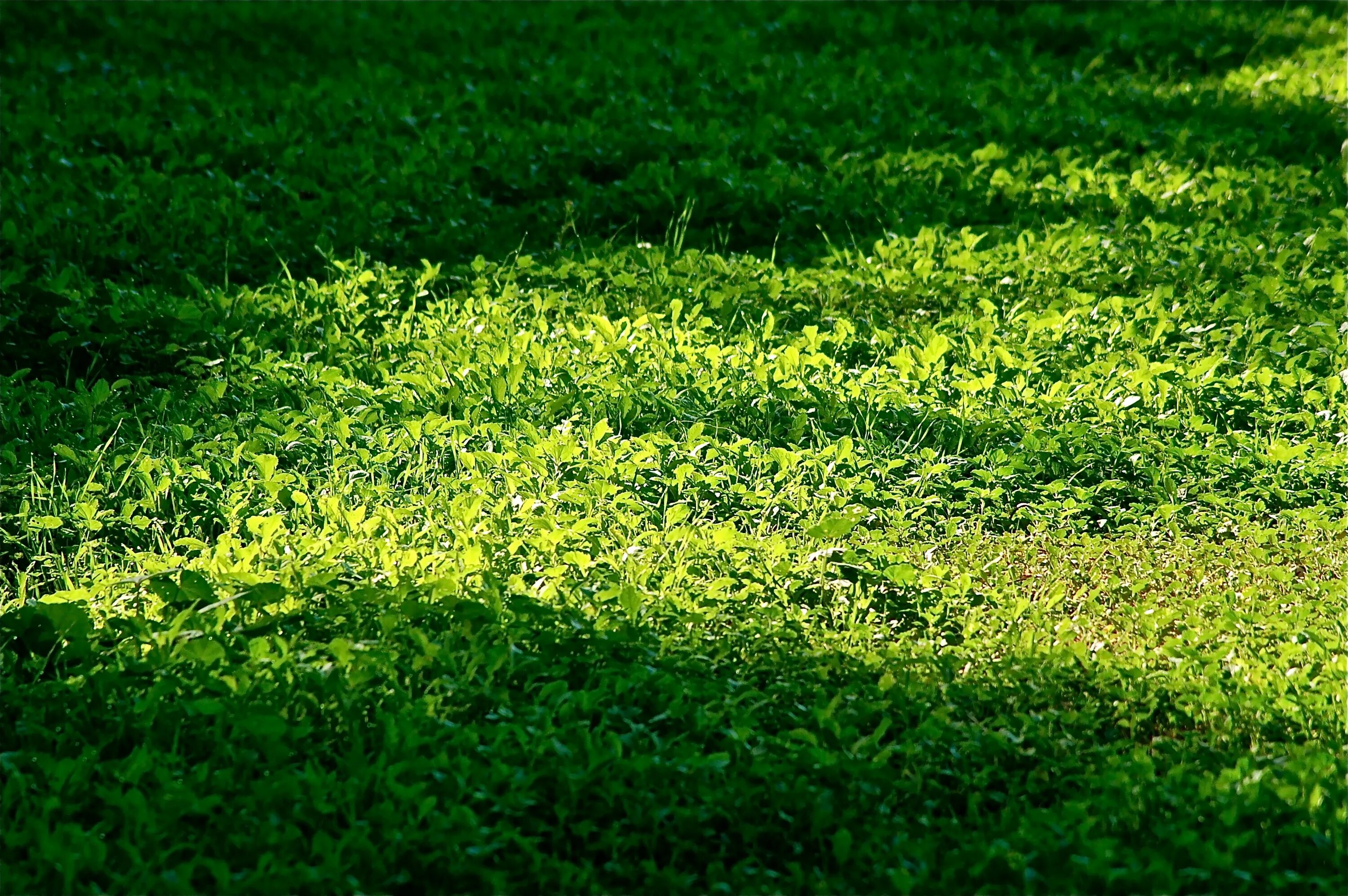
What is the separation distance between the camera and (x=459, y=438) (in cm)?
379

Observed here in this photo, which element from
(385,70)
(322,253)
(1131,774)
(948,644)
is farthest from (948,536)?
(385,70)

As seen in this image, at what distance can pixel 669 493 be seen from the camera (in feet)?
12.0

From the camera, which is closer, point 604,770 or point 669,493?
point 604,770

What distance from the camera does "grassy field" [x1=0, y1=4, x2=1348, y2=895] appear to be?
97.0 inches

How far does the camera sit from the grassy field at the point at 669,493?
246 cm

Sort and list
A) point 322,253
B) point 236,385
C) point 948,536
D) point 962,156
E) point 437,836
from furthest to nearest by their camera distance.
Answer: point 962,156, point 322,253, point 236,385, point 948,536, point 437,836

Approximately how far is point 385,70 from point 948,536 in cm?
538

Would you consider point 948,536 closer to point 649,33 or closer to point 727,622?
point 727,622

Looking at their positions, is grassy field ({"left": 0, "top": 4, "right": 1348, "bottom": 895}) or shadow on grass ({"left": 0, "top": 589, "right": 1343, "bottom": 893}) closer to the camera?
shadow on grass ({"left": 0, "top": 589, "right": 1343, "bottom": 893})

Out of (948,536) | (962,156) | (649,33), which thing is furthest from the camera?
(649,33)

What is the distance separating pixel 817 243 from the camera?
561 centimetres

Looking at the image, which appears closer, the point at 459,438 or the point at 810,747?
the point at 810,747

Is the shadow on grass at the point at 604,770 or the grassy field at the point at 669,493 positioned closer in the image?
the shadow on grass at the point at 604,770

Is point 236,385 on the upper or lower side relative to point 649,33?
lower
